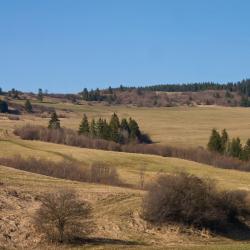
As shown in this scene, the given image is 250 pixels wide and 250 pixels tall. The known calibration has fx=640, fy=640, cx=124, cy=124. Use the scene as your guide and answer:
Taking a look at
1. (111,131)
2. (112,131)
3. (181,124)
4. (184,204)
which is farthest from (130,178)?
(181,124)

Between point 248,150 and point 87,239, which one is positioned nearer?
point 87,239

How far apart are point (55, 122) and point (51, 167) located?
52845mm

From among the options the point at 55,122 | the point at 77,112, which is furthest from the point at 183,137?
the point at 77,112

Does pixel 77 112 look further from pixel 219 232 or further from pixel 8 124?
pixel 219 232

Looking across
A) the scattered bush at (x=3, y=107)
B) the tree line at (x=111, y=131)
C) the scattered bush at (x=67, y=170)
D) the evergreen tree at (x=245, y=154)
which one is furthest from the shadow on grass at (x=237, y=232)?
the scattered bush at (x=3, y=107)

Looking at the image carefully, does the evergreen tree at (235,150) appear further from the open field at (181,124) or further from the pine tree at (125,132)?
the pine tree at (125,132)

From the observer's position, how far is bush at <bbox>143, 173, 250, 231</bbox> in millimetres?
49250

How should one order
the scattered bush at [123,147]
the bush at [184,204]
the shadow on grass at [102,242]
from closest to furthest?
the shadow on grass at [102,242] → the bush at [184,204] → the scattered bush at [123,147]

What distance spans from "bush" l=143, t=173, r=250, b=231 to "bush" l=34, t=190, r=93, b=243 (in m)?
9.25

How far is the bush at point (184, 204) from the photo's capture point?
162 feet

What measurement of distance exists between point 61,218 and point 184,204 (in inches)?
484

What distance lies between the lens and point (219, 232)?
50.2 m

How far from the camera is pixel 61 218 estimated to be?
1610 inches

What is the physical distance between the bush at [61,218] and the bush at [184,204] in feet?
30.3
